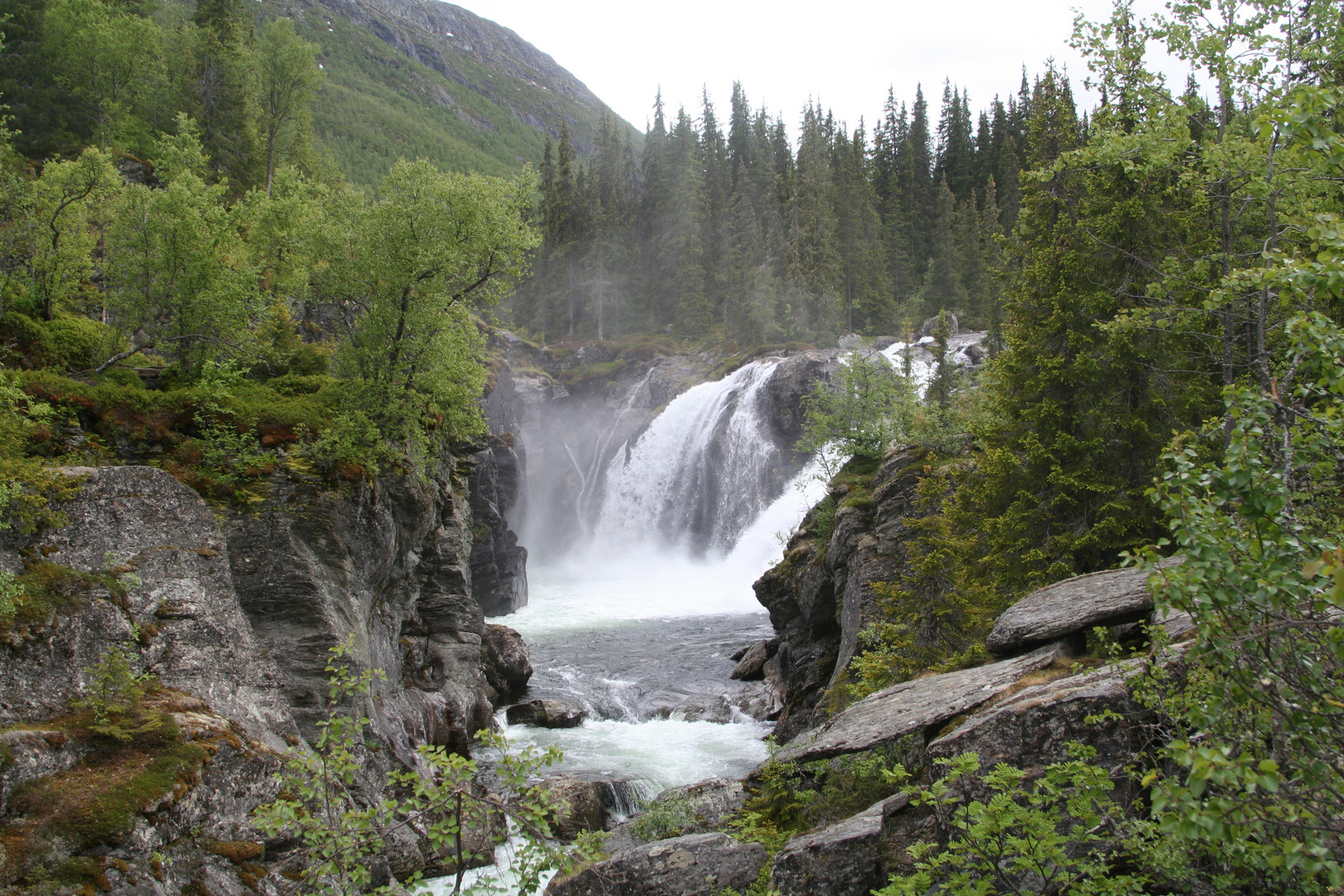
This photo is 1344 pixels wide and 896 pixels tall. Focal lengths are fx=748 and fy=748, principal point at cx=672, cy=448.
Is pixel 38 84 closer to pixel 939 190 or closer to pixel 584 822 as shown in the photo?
pixel 584 822

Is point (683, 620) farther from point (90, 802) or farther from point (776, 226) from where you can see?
point (776, 226)

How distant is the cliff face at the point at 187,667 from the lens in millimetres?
8062

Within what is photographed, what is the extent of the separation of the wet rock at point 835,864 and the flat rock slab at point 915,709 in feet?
2.95

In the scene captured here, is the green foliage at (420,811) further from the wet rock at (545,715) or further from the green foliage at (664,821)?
the wet rock at (545,715)

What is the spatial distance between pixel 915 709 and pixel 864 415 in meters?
20.7

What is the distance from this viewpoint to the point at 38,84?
3356cm

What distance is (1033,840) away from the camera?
559 centimetres

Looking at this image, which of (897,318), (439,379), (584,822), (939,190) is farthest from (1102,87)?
(939,190)

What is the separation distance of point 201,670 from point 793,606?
1705 cm

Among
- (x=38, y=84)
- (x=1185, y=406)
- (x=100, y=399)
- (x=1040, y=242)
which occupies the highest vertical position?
(x=38, y=84)

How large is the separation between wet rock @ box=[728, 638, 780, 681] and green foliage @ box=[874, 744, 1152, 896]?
17.9 meters

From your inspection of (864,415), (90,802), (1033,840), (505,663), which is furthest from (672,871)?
(864,415)

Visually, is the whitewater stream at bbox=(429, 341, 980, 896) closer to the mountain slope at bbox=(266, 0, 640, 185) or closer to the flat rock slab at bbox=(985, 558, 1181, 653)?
the flat rock slab at bbox=(985, 558, 1181, 653)

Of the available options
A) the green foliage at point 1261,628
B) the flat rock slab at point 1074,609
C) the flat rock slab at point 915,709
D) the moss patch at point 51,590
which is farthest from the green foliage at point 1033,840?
the moss patch at point 51,590
